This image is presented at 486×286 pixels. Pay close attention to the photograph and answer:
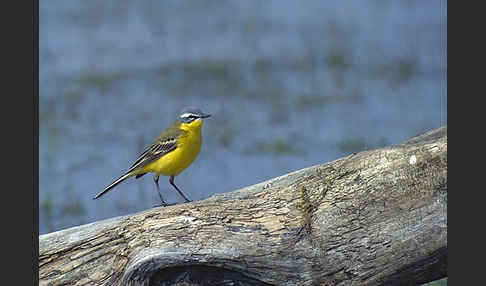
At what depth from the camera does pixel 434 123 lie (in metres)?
13.7

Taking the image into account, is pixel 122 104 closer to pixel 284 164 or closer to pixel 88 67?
pixel 88 67

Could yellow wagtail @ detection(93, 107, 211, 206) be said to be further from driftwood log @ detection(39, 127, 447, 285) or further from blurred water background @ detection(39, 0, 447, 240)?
blurred water background @ detection(39, 0, 447, 240)

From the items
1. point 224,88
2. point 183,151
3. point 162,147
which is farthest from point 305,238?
point 224,88

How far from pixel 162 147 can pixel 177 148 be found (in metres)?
0.15

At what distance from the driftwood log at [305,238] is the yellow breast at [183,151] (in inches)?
52.9

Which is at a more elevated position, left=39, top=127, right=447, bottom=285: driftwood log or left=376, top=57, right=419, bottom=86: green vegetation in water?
left=376, top=57, right=419, bottom=86: green vegetation in water

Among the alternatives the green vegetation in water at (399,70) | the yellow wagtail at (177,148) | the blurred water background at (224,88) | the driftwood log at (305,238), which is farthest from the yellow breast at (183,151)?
the green vegetation in water at (399,70)

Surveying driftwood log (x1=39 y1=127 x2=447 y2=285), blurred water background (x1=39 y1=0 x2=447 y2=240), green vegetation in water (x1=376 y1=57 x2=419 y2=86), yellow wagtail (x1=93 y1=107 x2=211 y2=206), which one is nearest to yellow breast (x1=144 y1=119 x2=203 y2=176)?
yellow wagtail (x1=93 y1=107 x2=211 y2=206)

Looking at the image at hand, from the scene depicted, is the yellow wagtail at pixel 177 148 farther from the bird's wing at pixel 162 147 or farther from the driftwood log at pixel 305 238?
the driftwood log at pixel 305 238

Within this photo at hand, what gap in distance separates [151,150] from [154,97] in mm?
6445

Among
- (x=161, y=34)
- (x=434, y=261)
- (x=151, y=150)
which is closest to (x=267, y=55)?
(x=161, y=34)

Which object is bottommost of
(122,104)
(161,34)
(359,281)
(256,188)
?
(359,281)

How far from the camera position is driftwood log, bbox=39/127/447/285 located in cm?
695

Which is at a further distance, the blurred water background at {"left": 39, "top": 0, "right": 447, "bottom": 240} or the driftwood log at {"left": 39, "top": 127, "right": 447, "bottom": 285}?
the blurred water background at {"left": 39, "top": 0, "right": 447, "bottom": 240}
